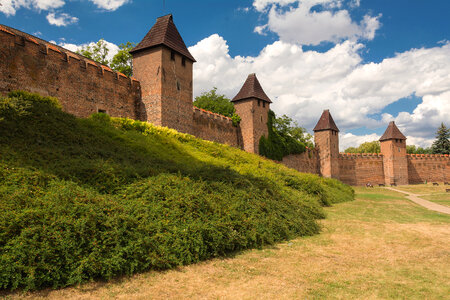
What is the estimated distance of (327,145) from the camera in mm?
40062

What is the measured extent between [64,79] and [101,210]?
1296cm

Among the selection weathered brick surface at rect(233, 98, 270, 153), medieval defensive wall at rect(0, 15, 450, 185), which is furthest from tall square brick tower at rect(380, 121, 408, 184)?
weathered brick surface at rect(233, 98, 270, 153)

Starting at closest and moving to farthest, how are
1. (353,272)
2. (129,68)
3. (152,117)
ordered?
(353,272), (152,117), (129,68)

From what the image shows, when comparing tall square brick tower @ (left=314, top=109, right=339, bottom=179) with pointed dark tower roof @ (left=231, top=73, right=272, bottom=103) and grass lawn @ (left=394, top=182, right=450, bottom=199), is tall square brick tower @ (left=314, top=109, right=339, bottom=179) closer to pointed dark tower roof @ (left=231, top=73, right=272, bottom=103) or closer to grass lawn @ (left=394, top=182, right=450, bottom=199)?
grass lawn @ (left=394, top=182, right=450, bottom=199)

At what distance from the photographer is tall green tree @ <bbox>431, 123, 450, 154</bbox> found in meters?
51.7

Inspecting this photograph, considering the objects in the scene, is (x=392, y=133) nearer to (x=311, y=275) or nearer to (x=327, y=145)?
(x=327, y=145)

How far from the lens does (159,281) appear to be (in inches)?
184

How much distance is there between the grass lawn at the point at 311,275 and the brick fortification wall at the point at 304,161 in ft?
83.8

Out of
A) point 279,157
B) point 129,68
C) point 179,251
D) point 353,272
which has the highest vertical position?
point 129,68

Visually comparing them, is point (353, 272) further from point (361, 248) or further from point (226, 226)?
point (226, 226)

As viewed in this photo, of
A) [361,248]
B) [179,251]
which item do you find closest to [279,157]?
[361,248]

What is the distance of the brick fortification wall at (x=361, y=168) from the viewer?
41.9m

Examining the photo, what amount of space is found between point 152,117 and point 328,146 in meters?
27.6

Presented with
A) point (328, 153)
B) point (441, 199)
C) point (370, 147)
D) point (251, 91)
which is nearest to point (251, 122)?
point (251, 91)
